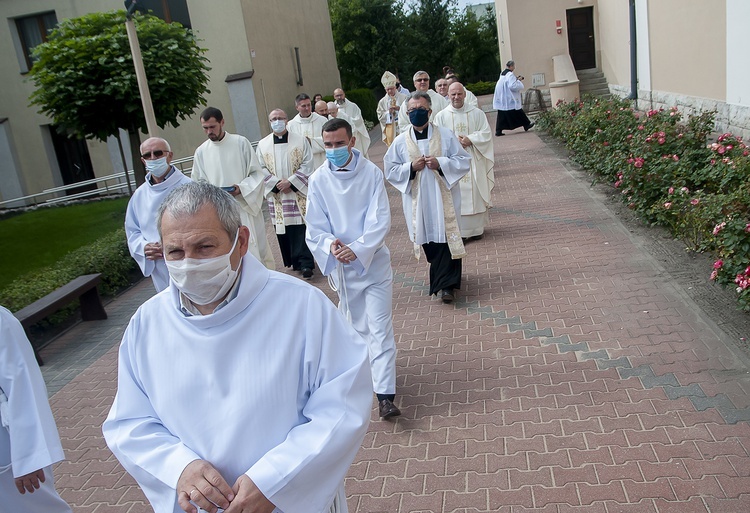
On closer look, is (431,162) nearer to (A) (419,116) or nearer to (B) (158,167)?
(A) (419,116)

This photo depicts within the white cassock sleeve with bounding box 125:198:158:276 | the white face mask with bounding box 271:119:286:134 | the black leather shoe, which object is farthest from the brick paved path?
the white face mask with bounding box 271:119:286:134

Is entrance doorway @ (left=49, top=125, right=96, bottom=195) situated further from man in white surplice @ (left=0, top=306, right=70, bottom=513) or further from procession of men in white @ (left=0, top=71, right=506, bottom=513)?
procession of men in white @ (left=0, top=71, right=506, bottom=513)

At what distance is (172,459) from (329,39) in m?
33.2

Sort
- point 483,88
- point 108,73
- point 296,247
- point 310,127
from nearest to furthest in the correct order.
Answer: point 296,247 → point 108,73 → point 310,127 → point 483,88

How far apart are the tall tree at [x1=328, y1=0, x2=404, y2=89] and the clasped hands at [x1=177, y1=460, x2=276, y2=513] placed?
1703 inches

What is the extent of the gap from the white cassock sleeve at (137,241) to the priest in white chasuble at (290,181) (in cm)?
301

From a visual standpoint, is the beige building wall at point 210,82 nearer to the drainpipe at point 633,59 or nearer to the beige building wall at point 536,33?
the beige building wall at point 536,33

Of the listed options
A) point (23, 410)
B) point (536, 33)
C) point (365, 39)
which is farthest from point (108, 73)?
point (365, 39)

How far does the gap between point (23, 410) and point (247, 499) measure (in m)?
1.49

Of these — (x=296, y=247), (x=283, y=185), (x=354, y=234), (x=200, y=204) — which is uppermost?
(x=200, y=204)

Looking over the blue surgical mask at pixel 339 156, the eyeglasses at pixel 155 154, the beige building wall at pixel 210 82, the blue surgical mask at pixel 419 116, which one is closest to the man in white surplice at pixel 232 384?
the blue surgical mask at pixel 339 156

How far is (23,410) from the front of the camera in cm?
317

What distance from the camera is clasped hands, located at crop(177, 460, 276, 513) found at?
86.4 inches

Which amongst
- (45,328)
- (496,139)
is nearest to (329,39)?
(496,139)
